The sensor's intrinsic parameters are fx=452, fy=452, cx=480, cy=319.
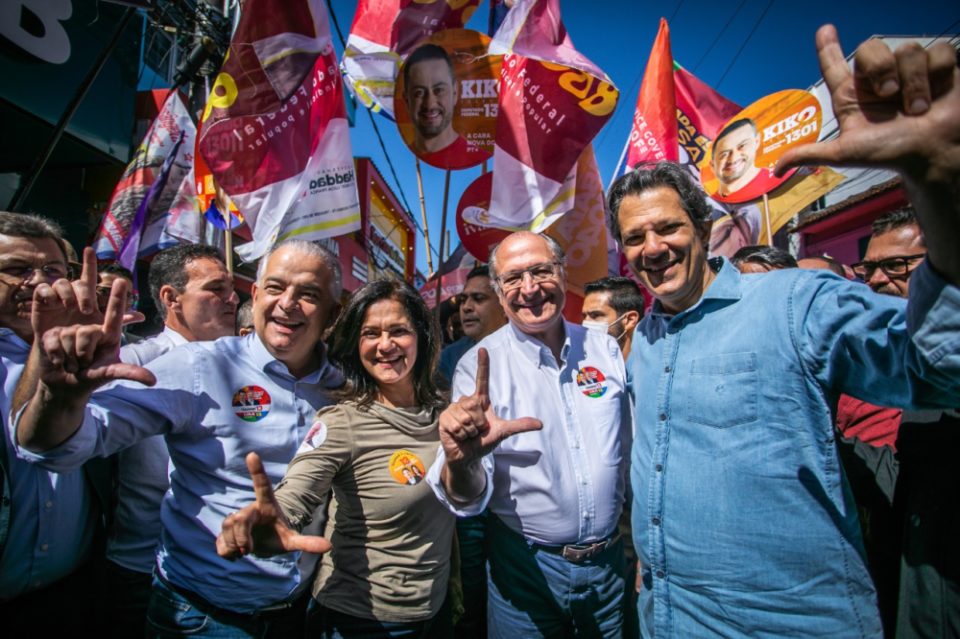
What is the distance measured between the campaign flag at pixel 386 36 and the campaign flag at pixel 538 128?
0.87 metres

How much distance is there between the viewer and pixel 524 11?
3559 millimetres

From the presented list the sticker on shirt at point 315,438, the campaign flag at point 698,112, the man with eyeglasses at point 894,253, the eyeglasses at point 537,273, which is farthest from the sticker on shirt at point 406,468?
the campaign flag at point 698,112

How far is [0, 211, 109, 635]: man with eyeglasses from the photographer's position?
69.0 inches

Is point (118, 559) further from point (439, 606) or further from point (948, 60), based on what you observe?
point (948, 60)

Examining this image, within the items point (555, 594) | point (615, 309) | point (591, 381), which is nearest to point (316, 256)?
point (591, 381)

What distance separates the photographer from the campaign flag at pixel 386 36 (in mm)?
4078

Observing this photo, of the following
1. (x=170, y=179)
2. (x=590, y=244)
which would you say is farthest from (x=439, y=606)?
(x=170, y=179)

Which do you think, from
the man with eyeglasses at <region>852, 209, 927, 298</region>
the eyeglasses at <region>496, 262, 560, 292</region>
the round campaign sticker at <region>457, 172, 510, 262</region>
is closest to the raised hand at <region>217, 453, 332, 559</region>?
the eyeglasses at <region>496, 262, 560, 292</region>

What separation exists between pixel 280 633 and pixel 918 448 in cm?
251

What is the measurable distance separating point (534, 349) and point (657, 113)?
329 cm

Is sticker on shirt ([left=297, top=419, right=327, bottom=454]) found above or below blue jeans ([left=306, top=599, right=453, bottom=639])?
above

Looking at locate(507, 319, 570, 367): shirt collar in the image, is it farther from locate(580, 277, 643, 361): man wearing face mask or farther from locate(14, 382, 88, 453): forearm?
locate(14, 382, 88, 453): forearm

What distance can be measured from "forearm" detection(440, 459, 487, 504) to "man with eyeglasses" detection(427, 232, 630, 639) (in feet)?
0.10

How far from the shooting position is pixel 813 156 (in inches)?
36.9
